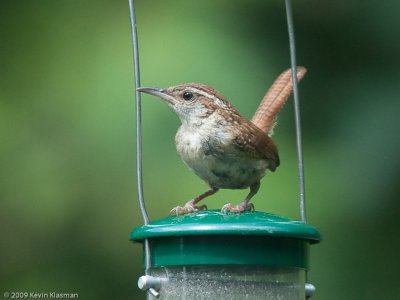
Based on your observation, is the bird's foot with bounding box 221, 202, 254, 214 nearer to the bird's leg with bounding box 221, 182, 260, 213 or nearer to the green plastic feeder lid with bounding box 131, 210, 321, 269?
the bird's leg with bounding box 221, 182, 260, 213

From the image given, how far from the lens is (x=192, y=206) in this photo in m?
4.00

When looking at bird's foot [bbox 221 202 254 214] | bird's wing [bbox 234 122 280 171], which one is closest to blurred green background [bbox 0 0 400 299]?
bird's wing [bbox 234 122 280 171]

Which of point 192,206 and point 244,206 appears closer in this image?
point 244,206

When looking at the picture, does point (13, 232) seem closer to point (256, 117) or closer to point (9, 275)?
point (9, 275)

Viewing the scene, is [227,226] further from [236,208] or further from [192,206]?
[192,206]

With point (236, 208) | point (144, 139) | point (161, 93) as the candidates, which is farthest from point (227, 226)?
point (144, 139)

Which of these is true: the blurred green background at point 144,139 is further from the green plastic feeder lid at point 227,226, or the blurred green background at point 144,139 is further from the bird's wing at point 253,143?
the green plastic feeder lid at point 227,226

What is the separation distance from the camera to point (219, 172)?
404 cm

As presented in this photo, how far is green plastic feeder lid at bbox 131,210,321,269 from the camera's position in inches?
133

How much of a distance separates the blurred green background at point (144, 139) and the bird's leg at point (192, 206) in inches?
11.4

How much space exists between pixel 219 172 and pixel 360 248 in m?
1.06

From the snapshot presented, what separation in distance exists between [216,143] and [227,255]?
2.29ft

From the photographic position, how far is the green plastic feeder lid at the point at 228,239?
3.37 metres

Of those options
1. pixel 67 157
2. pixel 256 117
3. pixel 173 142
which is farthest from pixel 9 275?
pixel 256 117
